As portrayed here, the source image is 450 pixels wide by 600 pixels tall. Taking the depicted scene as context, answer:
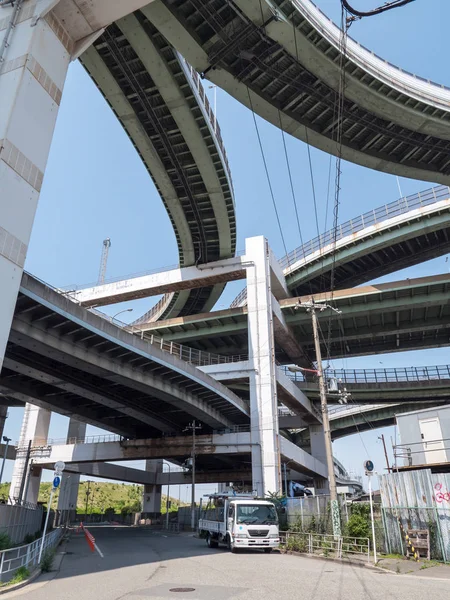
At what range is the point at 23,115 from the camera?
18516mm

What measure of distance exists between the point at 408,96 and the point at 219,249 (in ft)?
72.7

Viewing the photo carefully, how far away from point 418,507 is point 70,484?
51.3 metres

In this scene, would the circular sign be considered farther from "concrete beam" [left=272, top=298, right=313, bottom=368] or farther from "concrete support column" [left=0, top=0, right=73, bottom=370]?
"concrete beam" [left=272, top=298, right=313, bottom=368]

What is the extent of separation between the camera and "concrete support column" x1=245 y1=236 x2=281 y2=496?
1494 inches

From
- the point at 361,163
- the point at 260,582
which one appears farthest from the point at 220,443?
the point at 260,582

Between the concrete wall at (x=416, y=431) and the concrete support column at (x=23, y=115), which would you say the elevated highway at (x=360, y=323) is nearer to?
the concrete wall at (x=416, y=431)

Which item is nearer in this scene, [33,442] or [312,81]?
[312,81]

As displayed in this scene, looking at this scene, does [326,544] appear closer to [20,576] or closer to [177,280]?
[20,576]

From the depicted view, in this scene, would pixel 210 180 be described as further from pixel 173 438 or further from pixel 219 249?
pixel 173 438

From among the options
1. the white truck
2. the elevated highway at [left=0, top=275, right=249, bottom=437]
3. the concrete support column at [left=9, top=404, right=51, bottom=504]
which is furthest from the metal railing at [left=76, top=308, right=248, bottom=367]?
the concrete support column at [left=9, top=404, right=51, bottom=504]

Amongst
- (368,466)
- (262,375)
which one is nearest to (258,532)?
(368,466)

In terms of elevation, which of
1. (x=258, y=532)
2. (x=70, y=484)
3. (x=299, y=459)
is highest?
(x=299, y=459)

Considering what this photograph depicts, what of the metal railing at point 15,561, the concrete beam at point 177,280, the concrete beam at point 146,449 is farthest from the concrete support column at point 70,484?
the metal railing at point 15,561

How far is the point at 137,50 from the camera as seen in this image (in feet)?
92.8
